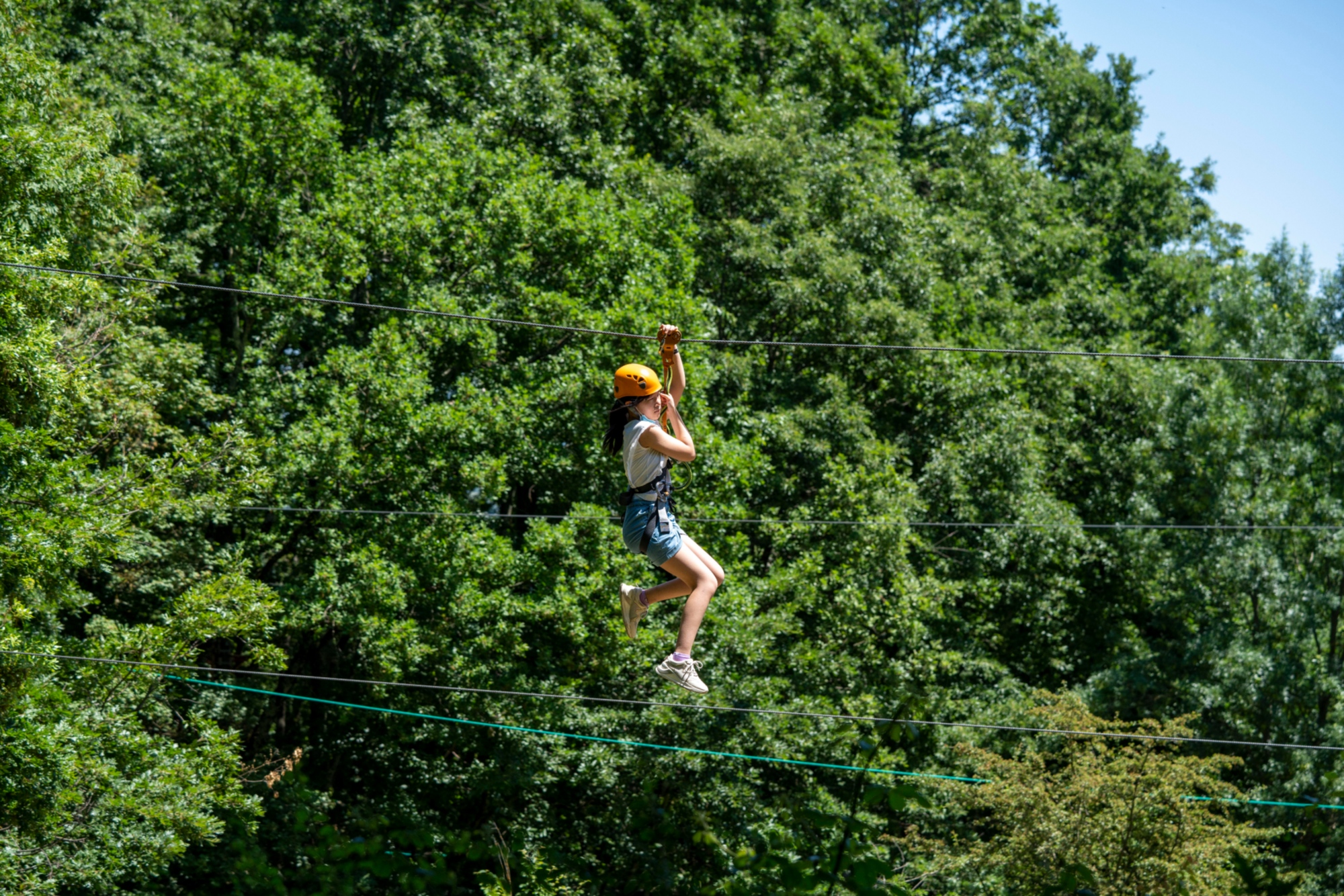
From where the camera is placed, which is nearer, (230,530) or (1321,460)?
(230,530)

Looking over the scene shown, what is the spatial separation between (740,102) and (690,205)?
11.8 ft

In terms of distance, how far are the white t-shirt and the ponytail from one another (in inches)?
2.8

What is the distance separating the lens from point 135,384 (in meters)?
13.8

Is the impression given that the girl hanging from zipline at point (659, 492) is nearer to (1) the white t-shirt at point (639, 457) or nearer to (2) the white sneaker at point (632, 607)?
(1) the white t-shirt at point (639, 457)

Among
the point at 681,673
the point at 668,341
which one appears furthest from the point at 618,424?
the point at 681,673

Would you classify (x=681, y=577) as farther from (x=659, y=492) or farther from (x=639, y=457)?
(x=639, y=457)

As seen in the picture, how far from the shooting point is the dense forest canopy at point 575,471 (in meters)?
12.5

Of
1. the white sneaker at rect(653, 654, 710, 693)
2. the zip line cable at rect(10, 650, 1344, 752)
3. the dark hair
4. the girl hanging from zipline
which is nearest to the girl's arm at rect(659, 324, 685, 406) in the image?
the girl hanging from zipline

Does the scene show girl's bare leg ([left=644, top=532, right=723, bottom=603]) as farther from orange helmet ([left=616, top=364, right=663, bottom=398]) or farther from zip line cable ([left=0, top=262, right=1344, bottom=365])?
zip line cable ([left=0, top=262, right=1344, bottom=365])

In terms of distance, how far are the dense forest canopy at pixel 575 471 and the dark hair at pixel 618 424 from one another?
5327mm

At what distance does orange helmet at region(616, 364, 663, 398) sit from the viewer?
627 cm

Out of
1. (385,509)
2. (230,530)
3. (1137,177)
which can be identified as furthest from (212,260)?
(1137,177)

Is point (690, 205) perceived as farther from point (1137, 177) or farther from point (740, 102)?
point (1137, 177)

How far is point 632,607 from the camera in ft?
23.2
